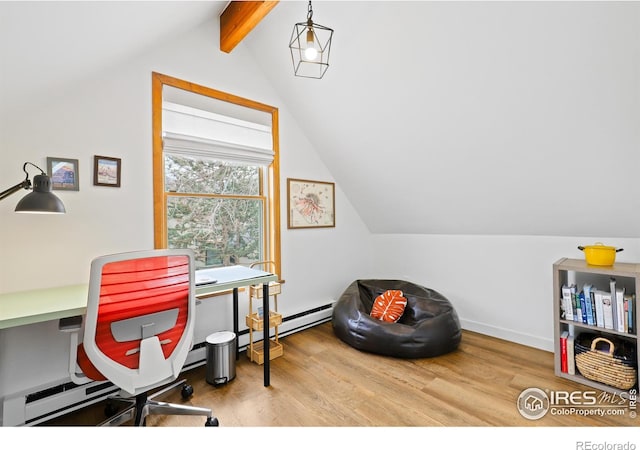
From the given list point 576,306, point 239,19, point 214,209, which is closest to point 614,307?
point 576,306

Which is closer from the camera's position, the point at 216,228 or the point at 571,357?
the point at 571,357

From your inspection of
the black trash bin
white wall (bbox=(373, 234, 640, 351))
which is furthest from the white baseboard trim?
the black trash bin

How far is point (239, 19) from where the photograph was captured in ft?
7.48

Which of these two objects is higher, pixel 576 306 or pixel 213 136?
pixel 213 136

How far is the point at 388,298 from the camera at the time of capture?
120 inches

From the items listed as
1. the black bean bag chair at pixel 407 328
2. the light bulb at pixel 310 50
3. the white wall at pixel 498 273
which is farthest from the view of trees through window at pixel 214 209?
the white wall at pixel 498 273

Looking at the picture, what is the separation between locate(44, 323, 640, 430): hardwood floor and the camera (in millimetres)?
1763

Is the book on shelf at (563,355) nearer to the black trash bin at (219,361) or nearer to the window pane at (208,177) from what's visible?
the black trash bin at (219,361)

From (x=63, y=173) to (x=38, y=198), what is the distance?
494 mm

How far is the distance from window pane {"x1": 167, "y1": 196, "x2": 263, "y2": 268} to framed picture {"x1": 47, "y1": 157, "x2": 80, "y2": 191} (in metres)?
0.60

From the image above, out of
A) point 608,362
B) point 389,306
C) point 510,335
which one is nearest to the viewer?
point 608,362

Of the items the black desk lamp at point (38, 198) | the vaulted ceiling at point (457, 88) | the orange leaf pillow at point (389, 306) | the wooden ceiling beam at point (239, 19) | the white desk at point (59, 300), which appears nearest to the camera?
the white desk at point (59, 300)

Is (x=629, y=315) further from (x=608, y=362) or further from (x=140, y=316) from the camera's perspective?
(x=140, y=316)

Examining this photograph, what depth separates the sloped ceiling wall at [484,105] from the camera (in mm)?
1667
